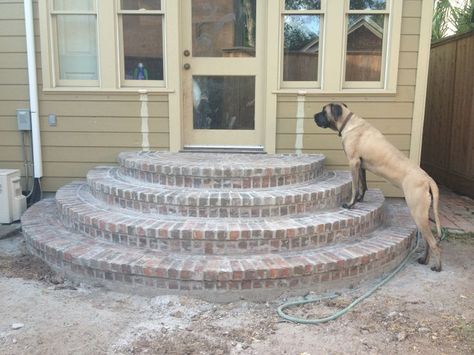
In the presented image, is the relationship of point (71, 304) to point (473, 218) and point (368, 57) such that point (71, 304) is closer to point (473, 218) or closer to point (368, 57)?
point (368, 57)

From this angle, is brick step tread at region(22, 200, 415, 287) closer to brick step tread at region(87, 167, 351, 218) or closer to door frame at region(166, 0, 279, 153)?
brick step tread at region(87, 167, 351, 218)

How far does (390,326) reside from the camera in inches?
104

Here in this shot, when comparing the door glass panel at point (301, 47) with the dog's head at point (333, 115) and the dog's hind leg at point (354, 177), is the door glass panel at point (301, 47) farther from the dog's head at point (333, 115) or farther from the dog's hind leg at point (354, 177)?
the dog's hind leg at point (354, 177)

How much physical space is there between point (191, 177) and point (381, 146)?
158cm

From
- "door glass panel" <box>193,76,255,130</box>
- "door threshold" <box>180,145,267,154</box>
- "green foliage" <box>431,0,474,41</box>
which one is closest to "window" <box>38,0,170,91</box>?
"door glass panel" <box>193,76,255,130</box>

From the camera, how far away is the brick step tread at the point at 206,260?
292 centimetres

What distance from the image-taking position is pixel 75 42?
475 cm

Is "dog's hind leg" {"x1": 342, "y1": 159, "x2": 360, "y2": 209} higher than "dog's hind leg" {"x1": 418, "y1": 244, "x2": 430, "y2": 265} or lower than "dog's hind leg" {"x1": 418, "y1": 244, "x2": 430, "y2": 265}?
higher

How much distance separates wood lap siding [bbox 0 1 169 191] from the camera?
15.5 feet

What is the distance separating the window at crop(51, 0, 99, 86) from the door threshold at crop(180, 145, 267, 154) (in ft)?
4.02

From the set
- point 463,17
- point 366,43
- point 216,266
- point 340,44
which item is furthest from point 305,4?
point 463,17

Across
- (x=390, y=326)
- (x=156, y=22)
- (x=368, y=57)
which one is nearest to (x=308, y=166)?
(x=368, y=57)

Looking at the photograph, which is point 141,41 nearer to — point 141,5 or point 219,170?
point 141,5

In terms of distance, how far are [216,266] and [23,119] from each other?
3.02 meters
